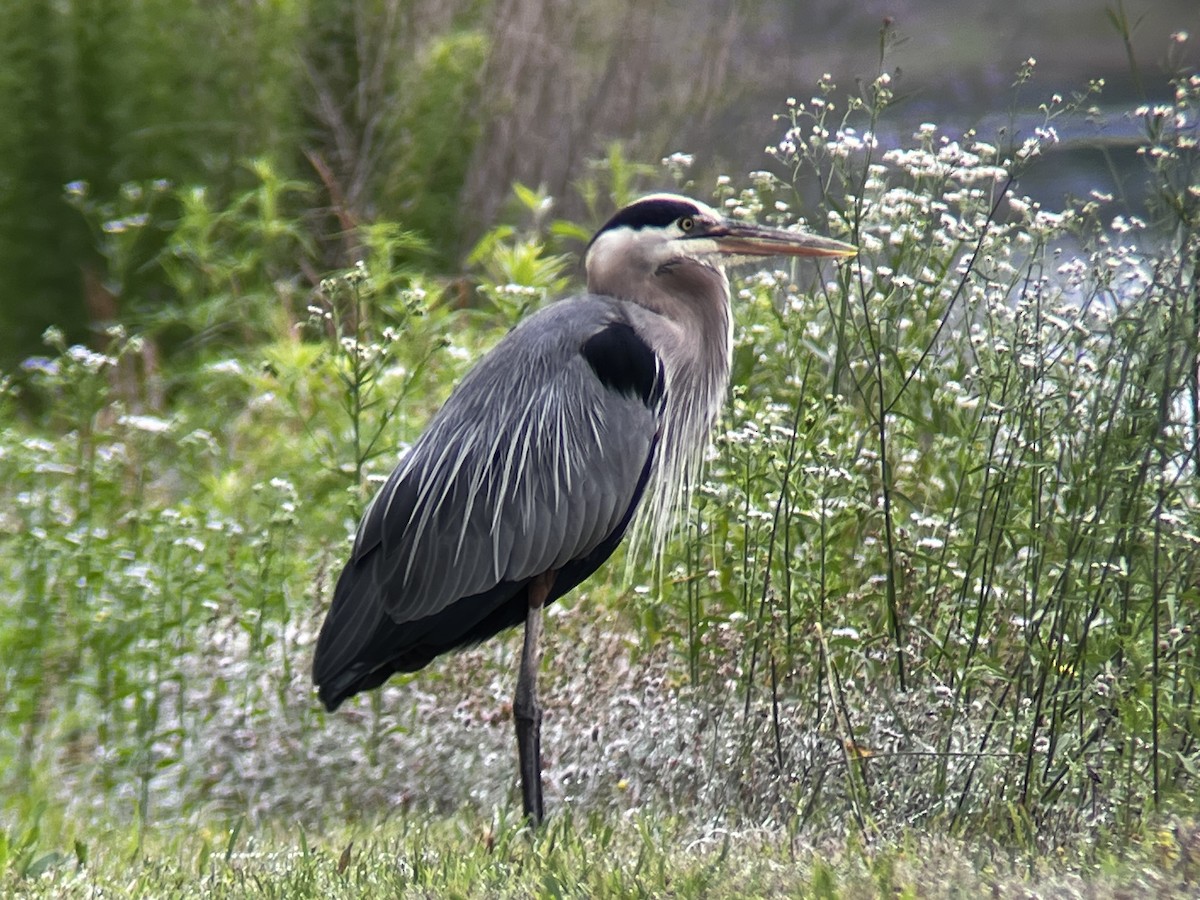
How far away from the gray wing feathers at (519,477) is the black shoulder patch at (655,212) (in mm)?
Answer: 302

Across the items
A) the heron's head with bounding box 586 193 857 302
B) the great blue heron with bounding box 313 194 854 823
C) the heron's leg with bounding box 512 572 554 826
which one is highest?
the heron's head with bounding box 586 193 857 302

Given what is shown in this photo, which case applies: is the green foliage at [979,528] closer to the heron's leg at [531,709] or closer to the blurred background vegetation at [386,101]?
the heron's leg at [531,709]

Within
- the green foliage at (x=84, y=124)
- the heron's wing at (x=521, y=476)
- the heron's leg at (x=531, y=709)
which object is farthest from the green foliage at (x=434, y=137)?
the heron's leg at (x=531, y=709)

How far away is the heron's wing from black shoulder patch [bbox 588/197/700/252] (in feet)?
0.97

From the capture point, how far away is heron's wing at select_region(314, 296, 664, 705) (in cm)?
415

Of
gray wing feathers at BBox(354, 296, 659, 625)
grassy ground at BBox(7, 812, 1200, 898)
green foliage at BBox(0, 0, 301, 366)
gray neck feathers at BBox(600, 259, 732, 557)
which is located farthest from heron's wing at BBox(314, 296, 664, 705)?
green foliage at BBox(0, 0, 301, 366)

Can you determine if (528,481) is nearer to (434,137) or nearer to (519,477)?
(519,477)

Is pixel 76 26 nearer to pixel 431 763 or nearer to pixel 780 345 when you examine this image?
pixel 780 345

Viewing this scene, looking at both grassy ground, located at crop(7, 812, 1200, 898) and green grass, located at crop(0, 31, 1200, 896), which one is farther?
green grass, located at crop(0, 31, 1200, 896)

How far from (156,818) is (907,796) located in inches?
87.3

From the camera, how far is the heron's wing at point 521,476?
13.6ft

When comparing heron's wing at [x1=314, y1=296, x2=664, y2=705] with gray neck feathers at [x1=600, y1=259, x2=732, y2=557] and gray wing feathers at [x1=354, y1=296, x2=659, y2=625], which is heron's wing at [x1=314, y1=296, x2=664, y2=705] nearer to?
gray wing feathers at [x1=354, y1=296, x2=659, y2=625]

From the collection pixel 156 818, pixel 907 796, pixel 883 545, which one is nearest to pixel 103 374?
pixel 156 818

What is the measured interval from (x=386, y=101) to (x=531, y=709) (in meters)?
5.79
